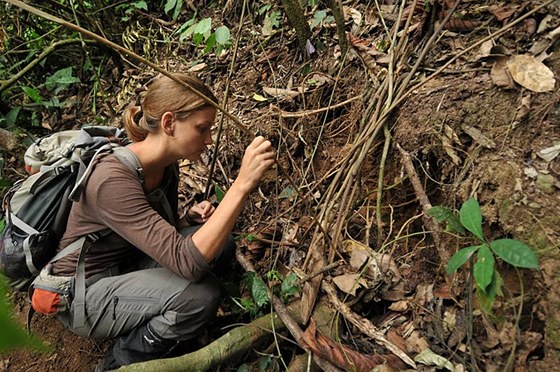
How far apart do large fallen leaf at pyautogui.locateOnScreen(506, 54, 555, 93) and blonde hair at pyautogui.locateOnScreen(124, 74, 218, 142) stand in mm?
1512

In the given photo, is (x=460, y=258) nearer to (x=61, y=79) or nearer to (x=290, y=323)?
(x=290, y=323)

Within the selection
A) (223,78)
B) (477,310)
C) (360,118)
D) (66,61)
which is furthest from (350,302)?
(66,61)

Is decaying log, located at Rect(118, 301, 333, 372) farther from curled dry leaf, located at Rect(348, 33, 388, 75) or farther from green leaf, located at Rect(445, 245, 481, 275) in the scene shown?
curled dry leaf, located at Rect(348, 33, 388, 75)

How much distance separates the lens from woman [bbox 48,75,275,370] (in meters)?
2.18

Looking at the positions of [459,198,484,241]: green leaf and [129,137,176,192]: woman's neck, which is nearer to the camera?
[459,198,484,241]: green leaf

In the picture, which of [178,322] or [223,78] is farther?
[223,78]

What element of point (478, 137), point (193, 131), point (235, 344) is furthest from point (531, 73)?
point (235, 344)

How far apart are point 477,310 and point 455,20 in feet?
5.65

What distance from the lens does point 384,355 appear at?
2.00 m

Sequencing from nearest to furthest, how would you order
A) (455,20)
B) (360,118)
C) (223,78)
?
1. (455,20)
2. (360,118)
3. (223,78)

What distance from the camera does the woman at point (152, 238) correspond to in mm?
2184

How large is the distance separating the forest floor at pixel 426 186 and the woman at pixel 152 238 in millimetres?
431

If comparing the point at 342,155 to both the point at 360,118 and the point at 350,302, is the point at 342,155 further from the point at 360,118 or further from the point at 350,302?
the point at 350,302

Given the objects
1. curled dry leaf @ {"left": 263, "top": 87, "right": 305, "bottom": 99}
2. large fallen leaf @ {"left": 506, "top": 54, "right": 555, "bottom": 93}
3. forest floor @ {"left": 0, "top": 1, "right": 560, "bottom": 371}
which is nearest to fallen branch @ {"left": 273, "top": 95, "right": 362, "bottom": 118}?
forest floor @ {"left": 0, "top": 1, "right": 560, "bottom": 371}
